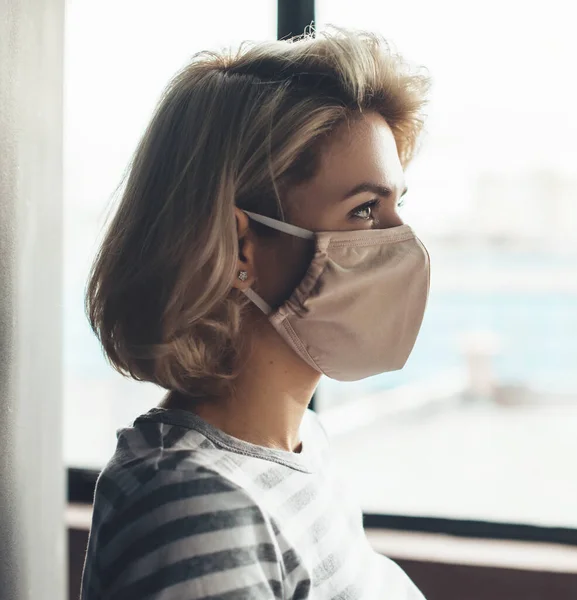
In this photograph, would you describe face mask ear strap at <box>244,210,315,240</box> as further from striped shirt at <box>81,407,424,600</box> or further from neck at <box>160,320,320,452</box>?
striped shirt at <box>81,407,424,600</box>

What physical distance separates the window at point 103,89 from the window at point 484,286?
0.35 metres

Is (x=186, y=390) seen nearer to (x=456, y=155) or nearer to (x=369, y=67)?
(x=369, y=67)

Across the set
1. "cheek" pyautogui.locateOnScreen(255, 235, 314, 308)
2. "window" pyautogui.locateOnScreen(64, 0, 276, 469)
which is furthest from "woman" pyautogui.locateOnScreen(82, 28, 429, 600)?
"window" pyautogui.locateOnScreen(64, 0, 276, 469)

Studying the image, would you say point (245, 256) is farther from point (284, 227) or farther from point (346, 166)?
point (346, 166)

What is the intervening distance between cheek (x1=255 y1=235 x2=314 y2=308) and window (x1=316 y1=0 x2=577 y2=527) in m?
0.21

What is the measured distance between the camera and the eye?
97cm

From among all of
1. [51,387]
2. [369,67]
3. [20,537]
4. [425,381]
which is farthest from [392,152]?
[425,381]

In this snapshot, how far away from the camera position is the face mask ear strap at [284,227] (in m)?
0.93

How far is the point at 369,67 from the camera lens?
99 cm

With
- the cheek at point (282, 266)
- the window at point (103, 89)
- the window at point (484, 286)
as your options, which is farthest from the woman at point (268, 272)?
the window at point (103, 89)

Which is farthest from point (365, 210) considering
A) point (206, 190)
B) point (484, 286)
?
point (484, 286)

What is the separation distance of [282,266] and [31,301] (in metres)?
0.42

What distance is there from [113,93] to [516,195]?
16.9 metres

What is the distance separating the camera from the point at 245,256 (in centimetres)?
94
